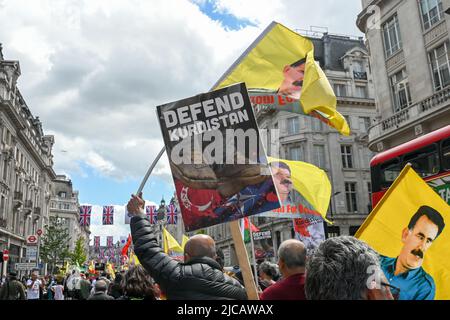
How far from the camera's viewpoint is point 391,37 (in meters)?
25.0

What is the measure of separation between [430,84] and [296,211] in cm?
1458

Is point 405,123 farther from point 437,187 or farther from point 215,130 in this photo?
point 215,130

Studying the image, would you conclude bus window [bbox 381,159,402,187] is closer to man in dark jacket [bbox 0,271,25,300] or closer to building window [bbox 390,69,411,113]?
man in dark jacket [bbox 0,271,25,300]

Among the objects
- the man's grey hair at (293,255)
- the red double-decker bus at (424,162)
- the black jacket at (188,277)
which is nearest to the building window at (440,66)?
the red double-decker bus at (424,162)

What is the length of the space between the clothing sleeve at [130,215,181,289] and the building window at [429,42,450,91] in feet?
68.1

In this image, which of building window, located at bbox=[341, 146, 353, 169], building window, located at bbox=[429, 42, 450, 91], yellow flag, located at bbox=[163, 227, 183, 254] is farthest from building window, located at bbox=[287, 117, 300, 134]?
yellow flag, located at bbox=[163, 227, 183, 254]

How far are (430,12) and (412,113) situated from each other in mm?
5272

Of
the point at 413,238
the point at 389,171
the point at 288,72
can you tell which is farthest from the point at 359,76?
the point at 413,238

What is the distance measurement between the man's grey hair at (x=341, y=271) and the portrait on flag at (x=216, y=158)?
6.55 ft

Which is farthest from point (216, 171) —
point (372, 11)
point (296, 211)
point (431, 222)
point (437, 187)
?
point (372, 11)

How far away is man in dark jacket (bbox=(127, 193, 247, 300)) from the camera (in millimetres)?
3092

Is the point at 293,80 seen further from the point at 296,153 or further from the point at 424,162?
the point at 296,153

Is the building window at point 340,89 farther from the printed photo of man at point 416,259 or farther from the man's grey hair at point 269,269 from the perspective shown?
the printed photo of man at point 416,259
